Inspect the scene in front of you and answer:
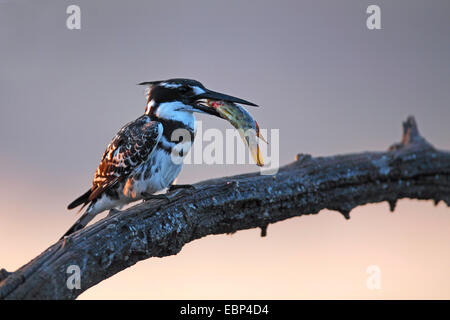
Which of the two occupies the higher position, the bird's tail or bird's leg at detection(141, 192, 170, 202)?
bird's leg at detection(141, 192, 170, 202)

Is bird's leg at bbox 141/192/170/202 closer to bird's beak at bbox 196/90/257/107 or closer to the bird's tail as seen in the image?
the bird's tail

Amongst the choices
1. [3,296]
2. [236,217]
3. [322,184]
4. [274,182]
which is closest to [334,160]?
[322,184]

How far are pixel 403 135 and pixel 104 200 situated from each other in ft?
6.97

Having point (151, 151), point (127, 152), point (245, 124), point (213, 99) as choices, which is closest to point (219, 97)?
point (213, 99)

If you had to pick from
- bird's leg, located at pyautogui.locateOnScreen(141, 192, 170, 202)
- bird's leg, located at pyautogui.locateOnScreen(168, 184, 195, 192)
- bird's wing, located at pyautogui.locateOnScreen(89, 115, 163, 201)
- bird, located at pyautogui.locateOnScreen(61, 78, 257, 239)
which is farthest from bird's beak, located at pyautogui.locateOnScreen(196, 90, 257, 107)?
bird's leg, located at pyautogui.locateOnScreen(141, 192, 170, 202)

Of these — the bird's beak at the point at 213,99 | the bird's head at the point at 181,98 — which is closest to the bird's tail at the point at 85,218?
the bird's head at the point at 181,98

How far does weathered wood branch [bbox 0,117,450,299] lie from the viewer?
2580 mm

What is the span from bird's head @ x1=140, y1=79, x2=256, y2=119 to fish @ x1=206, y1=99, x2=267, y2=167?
91mm

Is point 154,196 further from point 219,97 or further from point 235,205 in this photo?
point 219,97

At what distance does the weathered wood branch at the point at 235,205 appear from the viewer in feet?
8.46

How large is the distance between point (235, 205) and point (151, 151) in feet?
2.07

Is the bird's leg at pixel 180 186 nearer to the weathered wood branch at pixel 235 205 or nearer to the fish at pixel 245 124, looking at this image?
the weathered wood branch at pixel 235 205

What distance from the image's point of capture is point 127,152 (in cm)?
345
